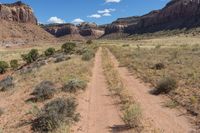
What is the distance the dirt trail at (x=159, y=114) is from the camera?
9.04 metres

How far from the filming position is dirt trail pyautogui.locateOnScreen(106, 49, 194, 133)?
9.04 m

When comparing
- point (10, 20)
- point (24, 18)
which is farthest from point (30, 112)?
point (24, 18)

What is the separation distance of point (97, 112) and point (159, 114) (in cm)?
245

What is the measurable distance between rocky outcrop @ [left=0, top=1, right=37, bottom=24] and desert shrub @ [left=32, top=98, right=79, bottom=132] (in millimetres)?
160541

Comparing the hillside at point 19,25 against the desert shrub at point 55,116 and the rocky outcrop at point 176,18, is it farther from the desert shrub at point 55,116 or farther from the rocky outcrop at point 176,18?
the desert shrub at point 55,116

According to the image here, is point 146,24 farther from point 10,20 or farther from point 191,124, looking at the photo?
point 191,124

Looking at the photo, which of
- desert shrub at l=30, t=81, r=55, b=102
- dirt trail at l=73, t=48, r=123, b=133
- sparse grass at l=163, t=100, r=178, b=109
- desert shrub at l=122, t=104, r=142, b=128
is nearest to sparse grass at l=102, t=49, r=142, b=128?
desert shrub at l=122, t=104, r=142, b=128

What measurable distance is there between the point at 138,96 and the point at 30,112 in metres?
5.12

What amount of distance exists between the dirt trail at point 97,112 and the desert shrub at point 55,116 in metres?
0.45

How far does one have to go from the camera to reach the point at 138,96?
13.1 m

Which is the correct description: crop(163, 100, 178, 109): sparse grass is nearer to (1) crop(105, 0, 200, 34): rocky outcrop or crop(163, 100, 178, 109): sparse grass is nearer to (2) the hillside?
(1) crop(105, 0, 200, 34): rocky outcrop

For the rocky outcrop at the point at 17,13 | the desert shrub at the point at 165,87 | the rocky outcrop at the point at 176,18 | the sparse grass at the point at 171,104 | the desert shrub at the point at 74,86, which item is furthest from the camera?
the rocky outcrop at the point at 17,13

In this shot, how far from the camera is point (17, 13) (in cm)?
17675

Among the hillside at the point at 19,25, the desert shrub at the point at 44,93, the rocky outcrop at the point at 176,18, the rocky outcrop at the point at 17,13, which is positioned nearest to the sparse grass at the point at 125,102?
the desert shrub at the point at 44,93
